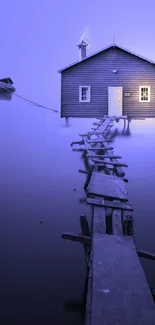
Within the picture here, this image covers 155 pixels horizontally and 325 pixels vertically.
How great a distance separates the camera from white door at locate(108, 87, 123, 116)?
28.5 m

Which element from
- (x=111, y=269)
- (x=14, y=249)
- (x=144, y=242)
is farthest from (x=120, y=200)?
(x=111, y=269)

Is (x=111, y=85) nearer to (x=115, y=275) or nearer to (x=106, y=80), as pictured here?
(x=106, y=80)

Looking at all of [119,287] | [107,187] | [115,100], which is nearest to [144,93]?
[115,100]

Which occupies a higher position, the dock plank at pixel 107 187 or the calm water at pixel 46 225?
the dock plank at pixel 107 187

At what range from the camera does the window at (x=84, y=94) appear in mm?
28703

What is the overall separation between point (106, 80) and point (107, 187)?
855 inches

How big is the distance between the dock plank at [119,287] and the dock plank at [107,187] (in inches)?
86.7

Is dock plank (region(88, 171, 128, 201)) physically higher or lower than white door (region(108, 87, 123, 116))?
lower

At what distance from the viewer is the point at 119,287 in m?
3.99

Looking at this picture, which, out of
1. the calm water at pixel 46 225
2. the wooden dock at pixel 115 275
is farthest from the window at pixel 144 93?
the wooden dock at pixel 115 275

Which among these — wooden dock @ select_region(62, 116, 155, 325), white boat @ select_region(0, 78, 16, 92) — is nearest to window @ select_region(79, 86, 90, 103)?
wooden dock @ select_region(62, 116, 155, 325)

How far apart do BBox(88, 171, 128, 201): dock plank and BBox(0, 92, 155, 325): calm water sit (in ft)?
2.32

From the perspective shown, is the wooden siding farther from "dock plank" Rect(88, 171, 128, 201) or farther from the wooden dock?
the wooden dock

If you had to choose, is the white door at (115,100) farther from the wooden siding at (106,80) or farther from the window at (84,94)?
the window at (84,94)
